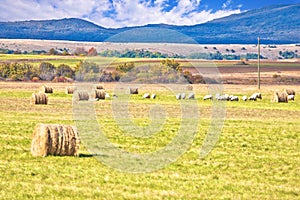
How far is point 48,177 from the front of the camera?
13273mm

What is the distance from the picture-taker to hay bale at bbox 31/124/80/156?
15617 millimetres

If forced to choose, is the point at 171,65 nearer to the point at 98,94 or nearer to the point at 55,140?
the point at 98,94

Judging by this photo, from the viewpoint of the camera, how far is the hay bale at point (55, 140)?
51.2 ft

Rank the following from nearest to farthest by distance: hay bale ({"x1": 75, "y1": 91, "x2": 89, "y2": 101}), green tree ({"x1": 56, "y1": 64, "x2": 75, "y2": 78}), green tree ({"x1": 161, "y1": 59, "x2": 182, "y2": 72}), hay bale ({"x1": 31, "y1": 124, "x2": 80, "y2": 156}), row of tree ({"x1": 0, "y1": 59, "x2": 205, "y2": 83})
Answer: hay bale ({"x1": 31, "y1": 124, "x2": 80, "y2": 156}), hay bale ({"x1": 75, "y1": 91, "x2": 89, "y2": 101}), row of tree ({"x1": 0, "y1": 59, "x2": 205, "y2": 83}), green tree ({"x1": 161, "y1": 59, "x2": 182, "y2": 72}), green tree ({"x1": 56, "y1": 64, "x2": 75, "y2": 78})

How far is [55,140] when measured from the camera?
1566 centimetres

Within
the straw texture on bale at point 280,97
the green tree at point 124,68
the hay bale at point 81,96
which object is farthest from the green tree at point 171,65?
the hay bale at point 81,96

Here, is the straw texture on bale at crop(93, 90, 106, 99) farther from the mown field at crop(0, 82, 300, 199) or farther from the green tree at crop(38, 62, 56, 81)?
the green tree at crop(38, 62, 56, 81)

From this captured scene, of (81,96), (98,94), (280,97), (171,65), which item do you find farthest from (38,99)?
(171,65)

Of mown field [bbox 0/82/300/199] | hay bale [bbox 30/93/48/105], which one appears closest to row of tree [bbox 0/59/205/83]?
hay bale [bbox 30/93/48/105]

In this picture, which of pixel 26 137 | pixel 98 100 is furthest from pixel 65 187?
pixel 98 100

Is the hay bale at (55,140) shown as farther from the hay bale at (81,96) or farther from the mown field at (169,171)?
the hay bale at (81,96)

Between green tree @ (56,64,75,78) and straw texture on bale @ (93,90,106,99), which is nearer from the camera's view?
straw texture on bale @ (93,90,106,99)

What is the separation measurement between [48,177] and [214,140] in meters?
8.84

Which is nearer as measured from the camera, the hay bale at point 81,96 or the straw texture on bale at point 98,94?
the hay bale at point 81,96
